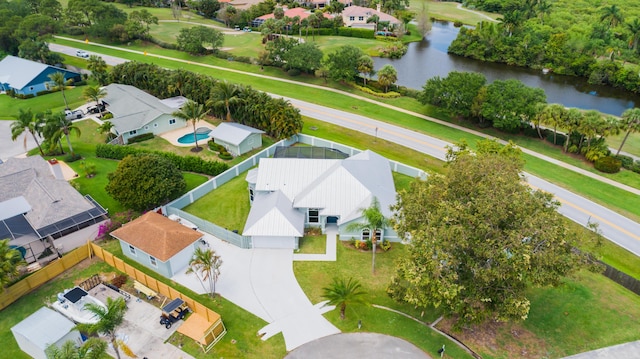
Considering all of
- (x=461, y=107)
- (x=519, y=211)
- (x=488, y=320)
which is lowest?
(x=488, y=320)

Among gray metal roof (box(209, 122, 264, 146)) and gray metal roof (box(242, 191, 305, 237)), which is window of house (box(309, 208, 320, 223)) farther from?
gray metal roof (box(209, 122, 264, 146))

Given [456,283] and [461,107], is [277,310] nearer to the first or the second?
[456,283]

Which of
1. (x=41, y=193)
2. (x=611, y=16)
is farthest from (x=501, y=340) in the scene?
(x=611, y=16)

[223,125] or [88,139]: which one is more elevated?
[223,125]

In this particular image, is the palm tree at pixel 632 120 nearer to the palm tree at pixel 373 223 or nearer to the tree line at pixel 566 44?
the palm tree at pixel 373 223

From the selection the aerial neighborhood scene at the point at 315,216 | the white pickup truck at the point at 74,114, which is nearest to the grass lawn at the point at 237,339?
the aerial neighborhood scene at the point at 315,216

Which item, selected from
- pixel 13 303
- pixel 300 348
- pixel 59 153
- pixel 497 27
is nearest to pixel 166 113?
pixel 59 153

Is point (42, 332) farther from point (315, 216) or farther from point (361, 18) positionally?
point (361, 18)
